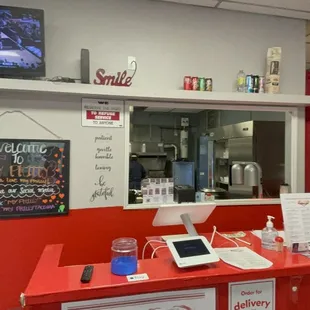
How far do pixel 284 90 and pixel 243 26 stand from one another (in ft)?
2.54

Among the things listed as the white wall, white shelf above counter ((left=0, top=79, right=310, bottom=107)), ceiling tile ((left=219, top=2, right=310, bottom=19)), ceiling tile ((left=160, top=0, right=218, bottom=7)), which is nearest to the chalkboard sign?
white shelf above counter ((left=0, top=79, right=310, bottom=107))

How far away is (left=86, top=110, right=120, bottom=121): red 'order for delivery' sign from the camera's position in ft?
8.79

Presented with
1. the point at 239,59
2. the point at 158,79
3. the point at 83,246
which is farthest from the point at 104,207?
the point at 239,59

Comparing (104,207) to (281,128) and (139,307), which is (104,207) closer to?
(139,307)

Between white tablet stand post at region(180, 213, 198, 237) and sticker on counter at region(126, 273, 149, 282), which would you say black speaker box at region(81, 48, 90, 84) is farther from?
sticker on counter at region(126, 273, 149, 282)

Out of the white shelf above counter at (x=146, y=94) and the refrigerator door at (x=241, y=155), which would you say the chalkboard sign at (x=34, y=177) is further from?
the refrigerator door at (x=241, y=155)

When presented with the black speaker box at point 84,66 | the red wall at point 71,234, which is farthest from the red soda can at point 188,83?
the red wall at point 71,234

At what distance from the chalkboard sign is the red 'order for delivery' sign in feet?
1.02

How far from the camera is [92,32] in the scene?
269 centimetres

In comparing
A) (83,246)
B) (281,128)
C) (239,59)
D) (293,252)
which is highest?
(239,59)

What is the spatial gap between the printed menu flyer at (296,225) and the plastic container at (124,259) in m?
0.99

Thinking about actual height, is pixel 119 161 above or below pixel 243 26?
below

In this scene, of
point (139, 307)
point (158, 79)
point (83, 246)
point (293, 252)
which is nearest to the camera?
point (139, 307)

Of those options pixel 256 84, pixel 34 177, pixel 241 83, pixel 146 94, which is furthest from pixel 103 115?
pixel 256 84
